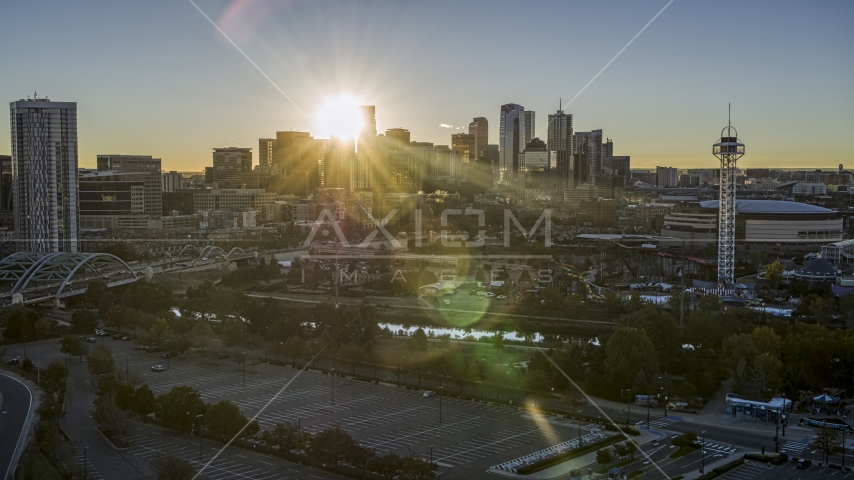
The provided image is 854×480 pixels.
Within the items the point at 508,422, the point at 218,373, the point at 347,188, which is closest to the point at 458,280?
the point at 218,373

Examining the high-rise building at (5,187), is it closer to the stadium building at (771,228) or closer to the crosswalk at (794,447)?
the stadium building at (771,228)

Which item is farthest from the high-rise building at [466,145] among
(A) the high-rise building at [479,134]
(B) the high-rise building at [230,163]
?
(B) the high-rise building at [230,163]

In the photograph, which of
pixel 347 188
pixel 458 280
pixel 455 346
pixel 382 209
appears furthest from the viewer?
pixel 347 188

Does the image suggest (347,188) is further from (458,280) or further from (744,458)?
(744,458)

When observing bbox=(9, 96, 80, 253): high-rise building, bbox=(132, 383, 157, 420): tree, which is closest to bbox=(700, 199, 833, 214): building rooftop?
bbox=(9, 96, 80, 253): high-rise building

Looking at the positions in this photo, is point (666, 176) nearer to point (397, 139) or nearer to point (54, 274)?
point (397, 139)

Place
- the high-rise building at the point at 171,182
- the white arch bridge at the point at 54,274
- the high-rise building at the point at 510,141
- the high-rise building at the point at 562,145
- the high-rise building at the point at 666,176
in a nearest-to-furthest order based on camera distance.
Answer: the white arch bridge at the point at 54,274
the high-rise building at the point at 171,182
the high-rise building at the point at 562,145
the high-rise building at the point at 510,141
the high-rise building at the point at 666,176
